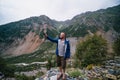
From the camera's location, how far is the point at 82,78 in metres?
15.2

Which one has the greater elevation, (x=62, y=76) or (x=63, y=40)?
(x=63, y=40)

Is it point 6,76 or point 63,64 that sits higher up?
point 63,64

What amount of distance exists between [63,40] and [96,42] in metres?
58.5

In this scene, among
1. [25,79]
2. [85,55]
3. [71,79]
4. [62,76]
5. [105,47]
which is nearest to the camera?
[62,76]

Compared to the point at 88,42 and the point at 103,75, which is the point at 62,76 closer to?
the point at 103,75

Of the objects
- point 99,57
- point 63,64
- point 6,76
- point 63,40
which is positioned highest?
point 63,40

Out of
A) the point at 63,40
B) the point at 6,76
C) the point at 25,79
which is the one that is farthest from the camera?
the point at 6,76

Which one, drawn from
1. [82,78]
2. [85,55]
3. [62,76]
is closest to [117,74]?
[82,78]

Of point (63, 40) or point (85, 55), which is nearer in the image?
point (63, 40)

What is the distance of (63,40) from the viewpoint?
11648 millimetres

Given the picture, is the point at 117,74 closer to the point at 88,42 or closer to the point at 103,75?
the point at 103,75

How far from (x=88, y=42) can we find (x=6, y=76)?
6294cm

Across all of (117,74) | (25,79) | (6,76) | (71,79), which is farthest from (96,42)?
(6,76)

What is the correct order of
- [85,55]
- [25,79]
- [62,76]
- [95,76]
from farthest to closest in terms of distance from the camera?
[25,79]
[85,55]
[95,76]
[62,76]
